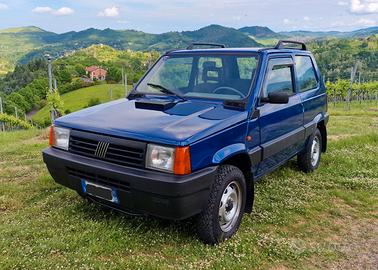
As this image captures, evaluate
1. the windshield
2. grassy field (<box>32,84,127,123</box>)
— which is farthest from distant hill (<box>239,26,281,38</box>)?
the windshield

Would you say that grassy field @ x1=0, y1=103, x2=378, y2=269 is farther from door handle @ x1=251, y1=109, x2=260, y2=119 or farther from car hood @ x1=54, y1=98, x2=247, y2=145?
door handle @ x1=251, y1=109, x2=260, y2=119

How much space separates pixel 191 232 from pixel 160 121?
4.12ft

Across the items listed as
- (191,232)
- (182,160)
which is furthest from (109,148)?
(191,232)

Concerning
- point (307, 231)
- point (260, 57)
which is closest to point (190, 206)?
point (307, 231)

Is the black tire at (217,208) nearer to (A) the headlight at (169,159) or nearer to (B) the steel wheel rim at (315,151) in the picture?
(A) the headlight at (169,159)

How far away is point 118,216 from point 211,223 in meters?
1.19

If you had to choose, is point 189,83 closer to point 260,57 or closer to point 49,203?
point 260,57

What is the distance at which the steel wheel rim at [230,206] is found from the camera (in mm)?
3612

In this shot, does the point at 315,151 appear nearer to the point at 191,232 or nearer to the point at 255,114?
the point at 255,114

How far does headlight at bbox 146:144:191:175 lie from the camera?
302cm

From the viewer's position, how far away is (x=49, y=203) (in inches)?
177

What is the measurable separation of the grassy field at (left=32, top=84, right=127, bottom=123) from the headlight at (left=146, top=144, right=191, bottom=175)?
68680 mm

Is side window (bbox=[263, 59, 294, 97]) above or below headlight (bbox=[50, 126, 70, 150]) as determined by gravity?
above

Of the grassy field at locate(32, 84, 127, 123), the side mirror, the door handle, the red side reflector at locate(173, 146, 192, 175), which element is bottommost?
the grassy field at locate(32, 84, 127, 123)
